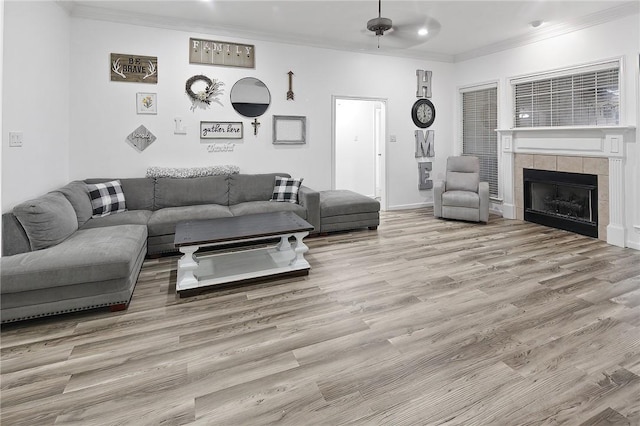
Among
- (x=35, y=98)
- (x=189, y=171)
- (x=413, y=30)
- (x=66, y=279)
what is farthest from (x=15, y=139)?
(x=413, y=30)

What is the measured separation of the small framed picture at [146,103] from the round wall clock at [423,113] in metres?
4.23

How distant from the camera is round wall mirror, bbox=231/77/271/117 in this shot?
202 inches

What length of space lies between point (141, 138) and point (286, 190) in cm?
201

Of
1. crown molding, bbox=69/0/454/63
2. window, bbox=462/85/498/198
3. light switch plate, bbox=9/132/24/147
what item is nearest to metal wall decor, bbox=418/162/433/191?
window, bbox=462/85/498/198

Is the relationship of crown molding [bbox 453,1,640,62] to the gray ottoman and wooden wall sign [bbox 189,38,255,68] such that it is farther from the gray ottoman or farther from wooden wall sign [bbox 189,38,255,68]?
wooden wall sign [bbox 189,38,255,68]

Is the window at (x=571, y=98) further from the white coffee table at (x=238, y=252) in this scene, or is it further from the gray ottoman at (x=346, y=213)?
the white coffee table at (x=238, y=252)

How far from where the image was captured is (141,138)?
472 cm

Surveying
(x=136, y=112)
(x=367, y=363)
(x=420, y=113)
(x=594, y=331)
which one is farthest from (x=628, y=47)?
(x=136, y=112)

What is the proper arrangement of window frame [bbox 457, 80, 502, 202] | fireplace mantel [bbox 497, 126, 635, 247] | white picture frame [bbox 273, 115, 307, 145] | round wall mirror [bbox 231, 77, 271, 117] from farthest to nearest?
1. window frame [bbox 457, 80, 502, 202]
2. white picture frame [bbox 273, 115, 307, 145]
3. round wall mirror [bbox 231, 77, 271, 117]
4. fireplace mantel [bbox 497, 126, 635, 247]

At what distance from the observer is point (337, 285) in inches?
125

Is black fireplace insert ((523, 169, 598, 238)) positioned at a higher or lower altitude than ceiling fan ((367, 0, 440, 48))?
lower

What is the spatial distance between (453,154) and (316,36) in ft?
11.1

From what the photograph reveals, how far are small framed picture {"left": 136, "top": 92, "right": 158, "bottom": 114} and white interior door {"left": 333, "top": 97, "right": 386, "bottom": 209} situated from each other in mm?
3528

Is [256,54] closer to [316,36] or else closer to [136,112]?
[316,36]
